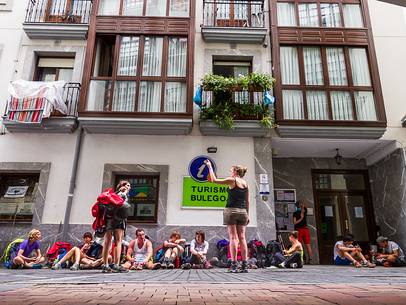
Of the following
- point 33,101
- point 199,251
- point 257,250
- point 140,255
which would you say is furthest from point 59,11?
point 257,250

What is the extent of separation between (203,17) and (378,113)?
7193mm

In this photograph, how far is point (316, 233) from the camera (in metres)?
12.1

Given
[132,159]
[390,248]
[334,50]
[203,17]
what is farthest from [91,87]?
[390,248]

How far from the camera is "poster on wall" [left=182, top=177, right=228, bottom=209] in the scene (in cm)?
1016

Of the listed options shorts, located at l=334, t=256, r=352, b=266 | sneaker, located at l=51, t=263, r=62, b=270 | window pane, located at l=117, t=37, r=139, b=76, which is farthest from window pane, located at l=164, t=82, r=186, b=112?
shorts, located at l=334, t=256, r=352, b=266

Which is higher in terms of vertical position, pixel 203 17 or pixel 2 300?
pixel 203 17

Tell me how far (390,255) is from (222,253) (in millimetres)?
5244

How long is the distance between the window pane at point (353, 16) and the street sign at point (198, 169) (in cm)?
756

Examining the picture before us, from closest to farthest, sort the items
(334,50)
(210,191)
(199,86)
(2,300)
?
(2,300) < (210,191) < (199,86) < (334,50)

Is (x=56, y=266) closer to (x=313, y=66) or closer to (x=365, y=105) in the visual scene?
(x=313, y=66)

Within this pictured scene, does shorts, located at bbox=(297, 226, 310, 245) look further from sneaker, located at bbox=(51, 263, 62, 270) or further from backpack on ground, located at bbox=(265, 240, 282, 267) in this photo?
sneaker, located at bbox=(51, 263, 62, 270)

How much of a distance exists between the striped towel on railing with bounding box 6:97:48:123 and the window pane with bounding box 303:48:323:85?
29.3 ft

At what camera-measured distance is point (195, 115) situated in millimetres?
11125

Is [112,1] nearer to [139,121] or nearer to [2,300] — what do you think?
[139,121]
